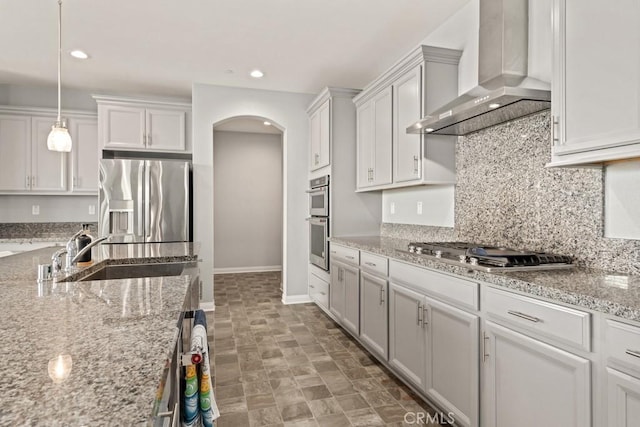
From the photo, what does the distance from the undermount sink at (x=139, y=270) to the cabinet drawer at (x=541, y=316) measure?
1.77 metres

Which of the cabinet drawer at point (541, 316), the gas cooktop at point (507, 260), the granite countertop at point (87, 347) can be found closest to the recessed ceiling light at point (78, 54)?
the granite countertop at point (87, 347)

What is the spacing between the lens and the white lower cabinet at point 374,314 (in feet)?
8.87

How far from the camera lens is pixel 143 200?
4215 millimetres

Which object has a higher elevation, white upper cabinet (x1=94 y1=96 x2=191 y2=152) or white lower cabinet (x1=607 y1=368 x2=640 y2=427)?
white upper cabinet (x1=94 y1=96 x2=191 y2=152)

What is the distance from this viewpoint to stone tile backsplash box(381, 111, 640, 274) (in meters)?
1.82

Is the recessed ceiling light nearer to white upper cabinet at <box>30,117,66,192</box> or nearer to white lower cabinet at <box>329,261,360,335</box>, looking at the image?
white upper cabinet at <box>30,117,66,192</box>

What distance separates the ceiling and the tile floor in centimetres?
275

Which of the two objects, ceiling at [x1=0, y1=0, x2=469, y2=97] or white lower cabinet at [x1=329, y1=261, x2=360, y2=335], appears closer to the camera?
ceiling at [x1=0, y1=0, x2=469, y2=97]

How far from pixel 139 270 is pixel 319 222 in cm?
235

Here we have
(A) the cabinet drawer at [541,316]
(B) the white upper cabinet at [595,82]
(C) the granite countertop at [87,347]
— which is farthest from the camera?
(B) the white upper cabinet at [595,82]

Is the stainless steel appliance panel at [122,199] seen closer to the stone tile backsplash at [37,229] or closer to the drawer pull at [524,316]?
the stone tile backsplash at [37,229]

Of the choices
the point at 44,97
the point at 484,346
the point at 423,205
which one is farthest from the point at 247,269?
the point at 484,346

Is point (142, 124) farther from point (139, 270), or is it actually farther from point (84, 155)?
point (139, 270)

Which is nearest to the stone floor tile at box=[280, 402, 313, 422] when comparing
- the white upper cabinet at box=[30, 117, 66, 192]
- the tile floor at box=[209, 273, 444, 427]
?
the tile floor at box=[209, 273, 444, 427]
